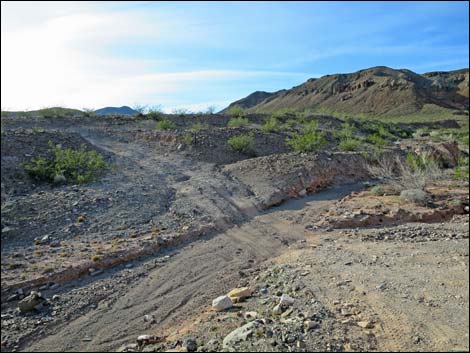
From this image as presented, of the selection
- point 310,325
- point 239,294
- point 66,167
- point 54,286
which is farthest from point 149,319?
point 66,167

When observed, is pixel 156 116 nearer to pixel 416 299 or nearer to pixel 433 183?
pixel 433 183

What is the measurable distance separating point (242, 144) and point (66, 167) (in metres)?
5.58

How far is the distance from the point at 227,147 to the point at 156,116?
18.7 ft

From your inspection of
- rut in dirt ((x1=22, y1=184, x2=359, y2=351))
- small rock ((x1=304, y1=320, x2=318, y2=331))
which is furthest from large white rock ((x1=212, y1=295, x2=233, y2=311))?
small rock ((x1=304, y1=320, x2=318, y2=331))

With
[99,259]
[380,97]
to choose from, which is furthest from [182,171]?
[380,97]

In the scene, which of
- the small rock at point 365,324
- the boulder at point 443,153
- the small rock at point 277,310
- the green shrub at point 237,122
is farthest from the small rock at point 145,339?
the green shrub at point 237,122

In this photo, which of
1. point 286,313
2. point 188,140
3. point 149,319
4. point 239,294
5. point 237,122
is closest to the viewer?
point 286,313

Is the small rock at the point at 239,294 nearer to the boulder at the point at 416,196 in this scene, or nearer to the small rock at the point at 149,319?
the small rock at the point at 149,319

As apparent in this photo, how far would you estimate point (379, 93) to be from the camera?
6600 centimetres

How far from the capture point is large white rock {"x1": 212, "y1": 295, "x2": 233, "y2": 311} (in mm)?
4613

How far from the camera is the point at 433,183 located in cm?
1047

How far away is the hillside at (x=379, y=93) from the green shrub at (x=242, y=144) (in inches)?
1782

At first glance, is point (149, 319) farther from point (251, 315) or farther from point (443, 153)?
point (443, 153)

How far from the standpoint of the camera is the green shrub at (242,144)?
12.9 metres
